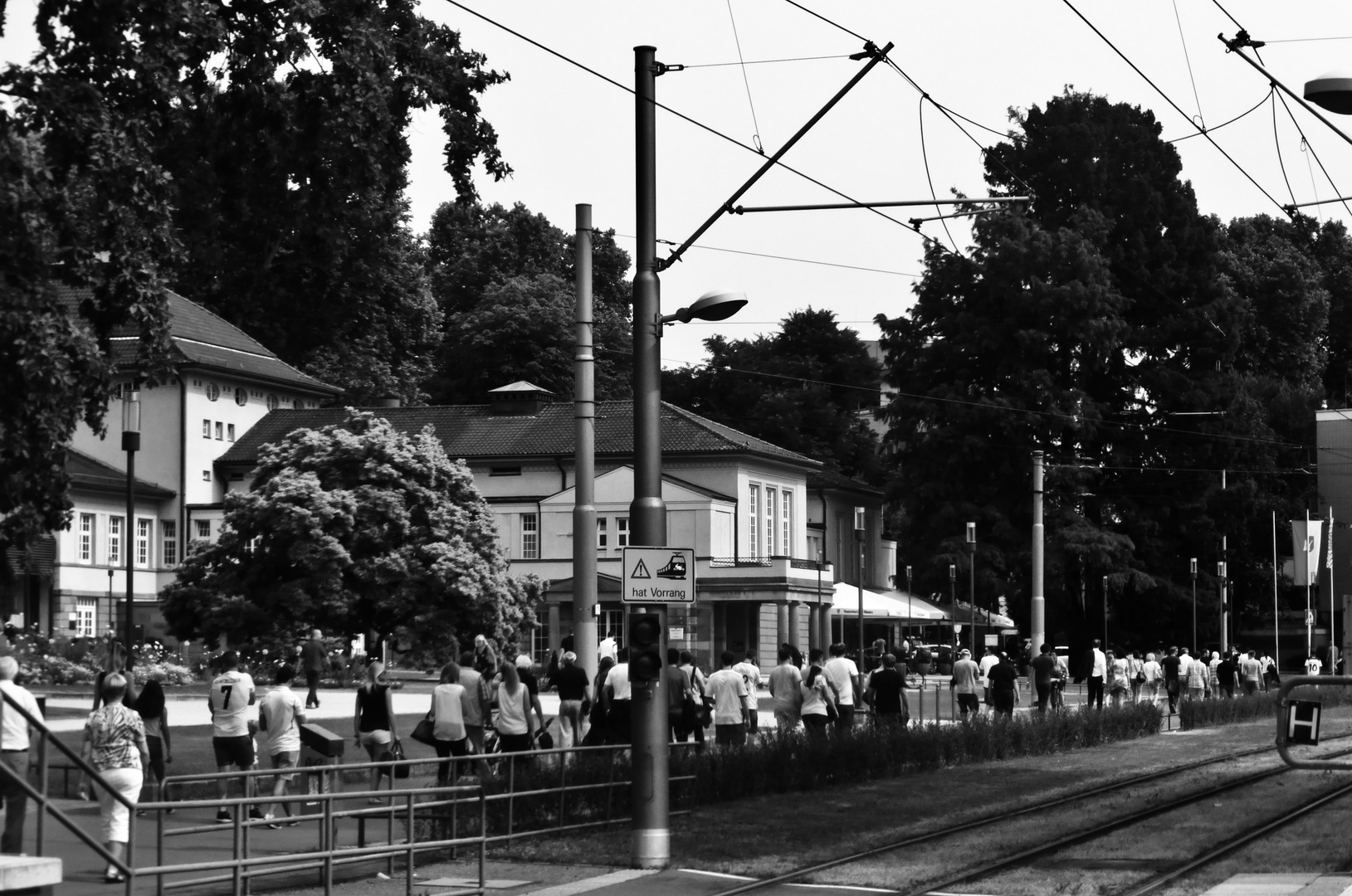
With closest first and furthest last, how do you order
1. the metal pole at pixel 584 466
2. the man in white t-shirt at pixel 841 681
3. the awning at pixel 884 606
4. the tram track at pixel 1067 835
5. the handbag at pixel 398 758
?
the tram track at pixel 1067 835 < the handbag at pixel 398 758 < the metal pole at pixel 584 466 < the man in white t-shirt at pixel 841 681 < the awning at pixel 884 606

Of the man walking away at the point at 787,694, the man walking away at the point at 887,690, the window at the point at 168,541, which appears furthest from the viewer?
the window at the point at 168,541

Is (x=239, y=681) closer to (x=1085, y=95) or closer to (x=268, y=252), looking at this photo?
(x=268, y=252)

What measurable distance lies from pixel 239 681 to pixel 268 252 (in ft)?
20.0

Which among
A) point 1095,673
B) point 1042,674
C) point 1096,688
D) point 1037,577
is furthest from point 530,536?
point 1042,674

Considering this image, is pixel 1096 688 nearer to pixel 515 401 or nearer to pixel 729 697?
pixel 729 697

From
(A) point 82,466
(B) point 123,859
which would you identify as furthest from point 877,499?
(B) point 123,859

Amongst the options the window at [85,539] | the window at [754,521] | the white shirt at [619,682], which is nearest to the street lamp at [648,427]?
the white shirt at [619,682]

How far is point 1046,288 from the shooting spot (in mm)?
69875

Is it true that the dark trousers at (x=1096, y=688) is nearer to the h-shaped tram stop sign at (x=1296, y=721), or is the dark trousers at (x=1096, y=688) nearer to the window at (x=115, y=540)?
the h-shaped tram stop sign at (x=1296, y=721)

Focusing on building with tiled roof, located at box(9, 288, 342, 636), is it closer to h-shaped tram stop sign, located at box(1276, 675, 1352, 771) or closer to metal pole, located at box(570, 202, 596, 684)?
metal pole, located at box(570, 202, 596, 684)

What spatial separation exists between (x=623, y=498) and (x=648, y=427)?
58.6 m

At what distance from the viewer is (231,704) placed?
20.8 m

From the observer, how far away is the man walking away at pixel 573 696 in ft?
80.3

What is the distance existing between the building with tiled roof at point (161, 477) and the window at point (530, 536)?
31.1 feet
